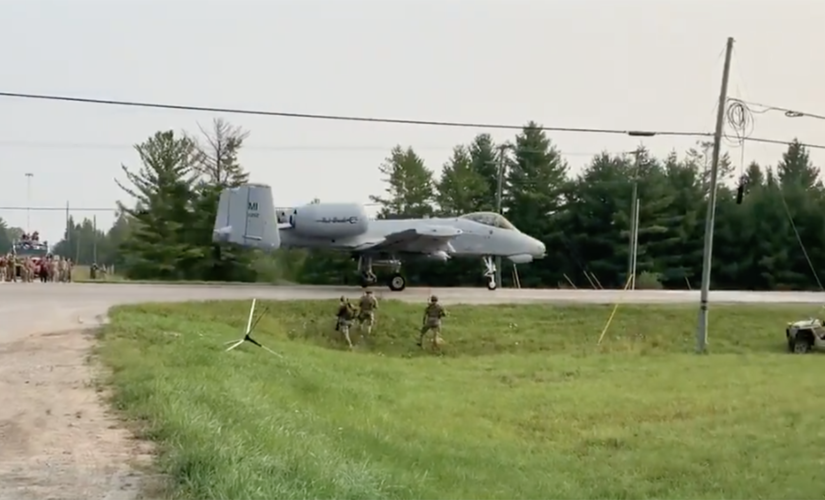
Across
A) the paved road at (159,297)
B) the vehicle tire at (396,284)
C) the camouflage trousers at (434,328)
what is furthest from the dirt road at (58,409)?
the vehicle tire at (396,284)

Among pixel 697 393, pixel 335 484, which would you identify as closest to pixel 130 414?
Answer: pixel 335 484

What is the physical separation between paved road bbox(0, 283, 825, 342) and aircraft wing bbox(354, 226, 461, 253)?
1.54m

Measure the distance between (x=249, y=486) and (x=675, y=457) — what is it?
313 inches

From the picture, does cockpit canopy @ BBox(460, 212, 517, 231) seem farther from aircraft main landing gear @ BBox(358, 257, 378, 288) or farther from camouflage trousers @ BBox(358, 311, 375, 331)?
camouflage trousers @ BBox(358, 311, 375, 331)

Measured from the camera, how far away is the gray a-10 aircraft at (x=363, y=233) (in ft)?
105

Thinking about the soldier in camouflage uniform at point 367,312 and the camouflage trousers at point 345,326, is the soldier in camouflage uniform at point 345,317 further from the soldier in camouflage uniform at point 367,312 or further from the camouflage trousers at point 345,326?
the soldier in camouflage uniform at point 367,312

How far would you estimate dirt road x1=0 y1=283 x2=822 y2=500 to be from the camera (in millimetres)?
7098

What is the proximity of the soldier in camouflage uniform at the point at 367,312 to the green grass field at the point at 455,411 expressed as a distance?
45 centimetres

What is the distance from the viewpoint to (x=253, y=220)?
32062mm

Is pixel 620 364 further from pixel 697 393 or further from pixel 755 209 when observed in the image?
pixel 755 209

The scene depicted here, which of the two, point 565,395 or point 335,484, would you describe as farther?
point 565,395

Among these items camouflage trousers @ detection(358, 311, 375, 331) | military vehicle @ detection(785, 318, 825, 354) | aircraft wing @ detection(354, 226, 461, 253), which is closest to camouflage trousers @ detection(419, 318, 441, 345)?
camouflage trousers @ detection(358, 311, 375, 331)

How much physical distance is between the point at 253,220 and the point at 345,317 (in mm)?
7632

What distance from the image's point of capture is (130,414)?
32.6ft
